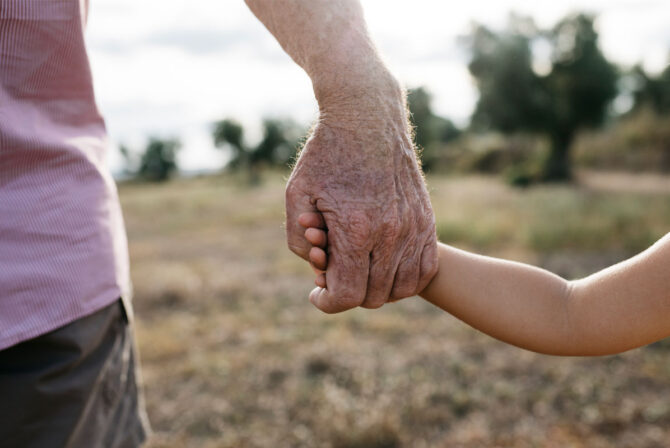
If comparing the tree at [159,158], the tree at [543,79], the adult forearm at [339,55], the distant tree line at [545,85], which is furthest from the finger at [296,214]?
the tree at [159,158]

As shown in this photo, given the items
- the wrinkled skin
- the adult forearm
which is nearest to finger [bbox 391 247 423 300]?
the wrinkled skin

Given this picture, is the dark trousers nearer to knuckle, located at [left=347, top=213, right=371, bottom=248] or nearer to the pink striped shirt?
the pink striped shirt

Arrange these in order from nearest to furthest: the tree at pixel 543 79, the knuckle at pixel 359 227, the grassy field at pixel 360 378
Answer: the knuckle at pixel 359 227 < the grassy field at pixel 360 378 < the tree at pixel 543 79

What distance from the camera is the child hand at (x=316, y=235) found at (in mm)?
1200

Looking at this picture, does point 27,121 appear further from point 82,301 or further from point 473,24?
point 473,24

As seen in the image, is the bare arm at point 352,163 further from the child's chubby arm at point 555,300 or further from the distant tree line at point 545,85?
the distant tree line at point 545,85

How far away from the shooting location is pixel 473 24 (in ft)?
84.9

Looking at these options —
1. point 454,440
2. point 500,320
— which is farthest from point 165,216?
point 500,320

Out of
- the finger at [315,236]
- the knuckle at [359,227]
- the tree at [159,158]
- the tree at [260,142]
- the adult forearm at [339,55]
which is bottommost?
the tree at [159,158]

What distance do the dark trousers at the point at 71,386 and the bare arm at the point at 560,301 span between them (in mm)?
1044

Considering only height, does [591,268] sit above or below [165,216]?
above

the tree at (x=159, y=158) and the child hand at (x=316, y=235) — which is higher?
the child hand at (x=316, y=235)

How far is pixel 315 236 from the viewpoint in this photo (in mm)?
1198

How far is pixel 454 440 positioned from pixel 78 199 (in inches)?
118
